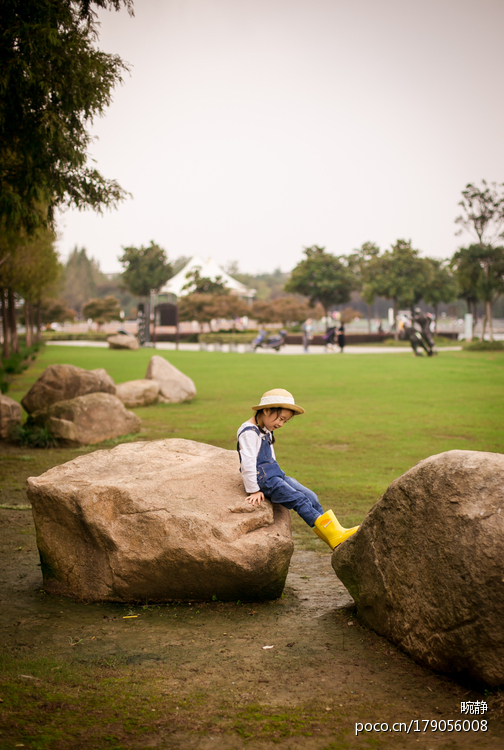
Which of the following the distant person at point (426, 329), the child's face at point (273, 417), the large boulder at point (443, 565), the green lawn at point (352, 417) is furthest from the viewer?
the distant person at point (426, 329)

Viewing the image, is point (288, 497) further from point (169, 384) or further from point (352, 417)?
point (169, 384)

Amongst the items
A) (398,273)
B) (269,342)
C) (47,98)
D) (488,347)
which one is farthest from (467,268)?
(47,98)

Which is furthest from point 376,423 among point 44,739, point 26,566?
point 44,739

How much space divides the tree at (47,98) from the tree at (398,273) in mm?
44643

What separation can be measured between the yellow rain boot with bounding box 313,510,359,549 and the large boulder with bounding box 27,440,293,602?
287 millimetres

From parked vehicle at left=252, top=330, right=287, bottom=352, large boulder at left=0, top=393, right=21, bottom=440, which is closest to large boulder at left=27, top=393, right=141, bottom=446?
large boulder at left=0, top=393, right=21, bottom=440

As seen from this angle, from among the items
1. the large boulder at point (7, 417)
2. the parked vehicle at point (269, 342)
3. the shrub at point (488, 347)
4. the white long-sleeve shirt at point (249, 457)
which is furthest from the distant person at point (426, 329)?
the white long-sleeve shirt at point (249, 457)

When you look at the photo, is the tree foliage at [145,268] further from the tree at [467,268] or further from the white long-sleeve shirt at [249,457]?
the white long-sleeve shirt at [249,457]

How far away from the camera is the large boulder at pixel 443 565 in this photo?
372cm

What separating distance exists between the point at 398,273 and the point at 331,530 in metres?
52.7

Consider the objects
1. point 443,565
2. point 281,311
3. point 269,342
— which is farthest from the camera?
point 281,311

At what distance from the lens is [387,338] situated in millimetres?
56500

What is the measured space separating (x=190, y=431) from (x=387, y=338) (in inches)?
1806

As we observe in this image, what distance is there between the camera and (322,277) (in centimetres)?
6291
